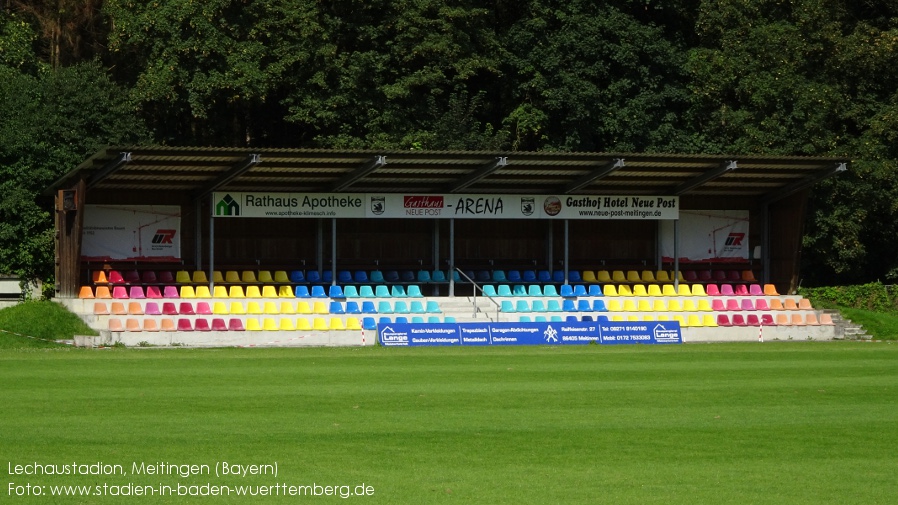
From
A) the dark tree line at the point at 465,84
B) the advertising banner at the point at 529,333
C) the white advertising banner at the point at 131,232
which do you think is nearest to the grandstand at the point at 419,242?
the white advertising banner at the point at 131,232

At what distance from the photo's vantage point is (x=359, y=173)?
32.8m

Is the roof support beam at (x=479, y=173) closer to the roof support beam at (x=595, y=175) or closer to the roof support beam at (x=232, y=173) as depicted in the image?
the roof support beam at (x=595, y=175)

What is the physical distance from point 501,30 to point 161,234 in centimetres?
1601

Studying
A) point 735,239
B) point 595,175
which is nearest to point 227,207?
point 595,175

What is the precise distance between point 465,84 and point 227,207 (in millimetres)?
12522

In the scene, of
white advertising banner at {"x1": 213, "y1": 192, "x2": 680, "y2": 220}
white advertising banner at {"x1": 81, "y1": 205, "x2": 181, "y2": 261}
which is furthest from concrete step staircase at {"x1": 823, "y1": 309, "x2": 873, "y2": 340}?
white advertising banner at {"x1": 81, "y1": 205, "x2": 181, "y2": 261}

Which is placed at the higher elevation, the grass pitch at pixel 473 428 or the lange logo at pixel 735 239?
the lange logo at pixel 735 239

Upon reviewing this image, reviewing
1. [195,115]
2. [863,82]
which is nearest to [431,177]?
[195,115]

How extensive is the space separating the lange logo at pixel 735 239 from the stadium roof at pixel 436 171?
2.10m

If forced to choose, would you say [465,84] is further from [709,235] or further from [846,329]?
[846,329]

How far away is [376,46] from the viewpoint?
4159 cm

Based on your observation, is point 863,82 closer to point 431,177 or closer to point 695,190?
point 695,190

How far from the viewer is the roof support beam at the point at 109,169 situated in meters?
29.7

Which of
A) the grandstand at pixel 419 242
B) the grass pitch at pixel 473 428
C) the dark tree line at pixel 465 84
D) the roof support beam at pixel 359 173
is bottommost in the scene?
the grass pitch at pixel 473 428
